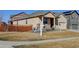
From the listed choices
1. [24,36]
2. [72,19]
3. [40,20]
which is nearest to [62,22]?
[72,19]

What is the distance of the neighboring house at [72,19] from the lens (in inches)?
75.6

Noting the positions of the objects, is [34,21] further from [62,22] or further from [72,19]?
[72,19]

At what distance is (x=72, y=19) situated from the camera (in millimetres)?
1967

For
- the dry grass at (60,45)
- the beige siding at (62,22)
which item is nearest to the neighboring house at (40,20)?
the beige siding at (62,22)

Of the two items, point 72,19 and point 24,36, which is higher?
point 72,19

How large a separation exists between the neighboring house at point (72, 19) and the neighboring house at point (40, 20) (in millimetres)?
40

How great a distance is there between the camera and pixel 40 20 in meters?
1.94

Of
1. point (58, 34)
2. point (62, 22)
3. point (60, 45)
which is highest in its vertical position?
point (62, 22)

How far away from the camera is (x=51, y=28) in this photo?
1.94m

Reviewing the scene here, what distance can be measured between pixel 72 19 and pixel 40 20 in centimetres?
34

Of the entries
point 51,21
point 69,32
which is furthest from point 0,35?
point 69,32

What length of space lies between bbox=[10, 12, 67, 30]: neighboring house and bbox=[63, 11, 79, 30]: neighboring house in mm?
40
